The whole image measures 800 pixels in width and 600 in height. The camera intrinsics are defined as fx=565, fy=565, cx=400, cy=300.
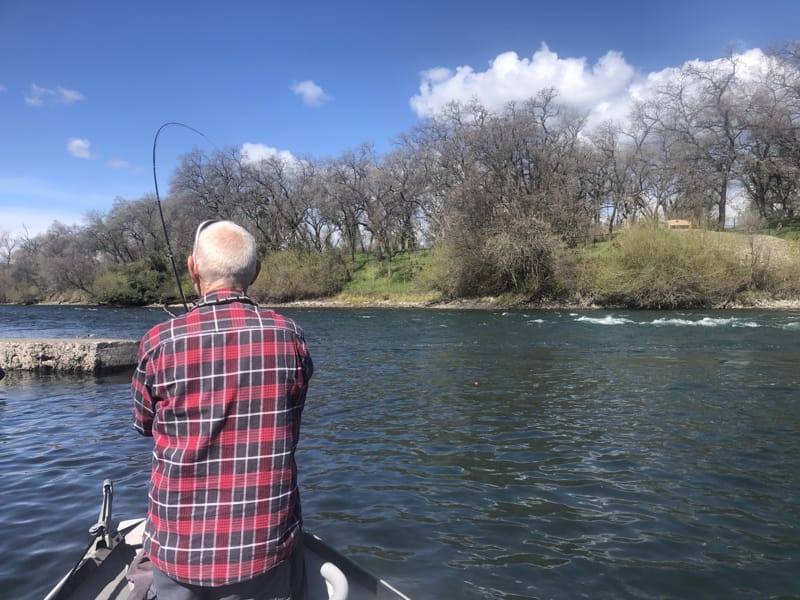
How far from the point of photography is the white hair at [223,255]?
253 centimetres

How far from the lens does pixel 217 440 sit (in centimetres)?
234

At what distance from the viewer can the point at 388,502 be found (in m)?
6.42

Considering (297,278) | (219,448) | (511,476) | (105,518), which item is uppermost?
(297,278)

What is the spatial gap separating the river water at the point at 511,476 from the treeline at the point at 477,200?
31.5 metres

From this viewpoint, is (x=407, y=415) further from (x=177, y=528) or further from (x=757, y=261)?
(x=757, y=261)

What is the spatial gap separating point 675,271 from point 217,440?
127 ft

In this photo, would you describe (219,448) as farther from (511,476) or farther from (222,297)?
(511,476)

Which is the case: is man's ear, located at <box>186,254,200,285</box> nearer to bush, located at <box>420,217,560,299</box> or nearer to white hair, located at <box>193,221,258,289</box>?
white hair, located at <box>193,221,258,289</box>

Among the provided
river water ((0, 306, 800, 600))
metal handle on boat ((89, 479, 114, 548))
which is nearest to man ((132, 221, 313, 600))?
metal handle on boat ((89, 479, 114, 548))

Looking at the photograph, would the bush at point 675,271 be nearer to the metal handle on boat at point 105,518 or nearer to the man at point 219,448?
the metal handle on boat at point 105,518

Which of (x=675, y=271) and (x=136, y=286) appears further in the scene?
(x=136, y=286)

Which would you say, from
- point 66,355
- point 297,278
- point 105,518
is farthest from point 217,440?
point 297,278

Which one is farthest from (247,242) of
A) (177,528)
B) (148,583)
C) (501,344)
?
(501,344)

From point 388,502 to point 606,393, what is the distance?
23.5 feet
